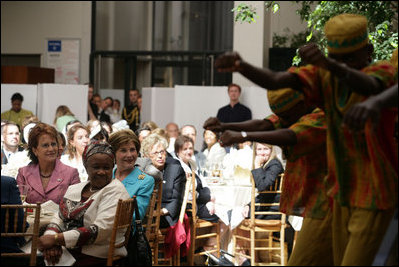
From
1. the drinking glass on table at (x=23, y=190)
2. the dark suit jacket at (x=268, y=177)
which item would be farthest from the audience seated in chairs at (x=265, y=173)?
the drinking glass on table at (x=23, y=190)

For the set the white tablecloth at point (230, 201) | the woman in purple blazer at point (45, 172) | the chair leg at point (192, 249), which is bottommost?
the chair leg at point (192, 249)

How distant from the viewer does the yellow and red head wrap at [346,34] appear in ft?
8.48

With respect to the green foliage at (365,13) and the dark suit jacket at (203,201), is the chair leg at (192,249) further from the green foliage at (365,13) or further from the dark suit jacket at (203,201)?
the green foliage at (365,13)

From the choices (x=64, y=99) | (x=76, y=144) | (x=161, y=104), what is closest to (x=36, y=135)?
(x=76, y=144)

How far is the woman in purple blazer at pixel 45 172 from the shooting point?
496cm

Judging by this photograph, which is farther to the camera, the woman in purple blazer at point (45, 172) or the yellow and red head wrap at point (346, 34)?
the woman in purple blazer at point (45, 172)

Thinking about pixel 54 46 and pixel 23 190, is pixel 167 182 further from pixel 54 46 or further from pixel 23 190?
pixel 54 46

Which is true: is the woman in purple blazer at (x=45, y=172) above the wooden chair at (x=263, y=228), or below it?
above

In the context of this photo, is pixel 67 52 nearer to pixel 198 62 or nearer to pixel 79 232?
pixel 198 62

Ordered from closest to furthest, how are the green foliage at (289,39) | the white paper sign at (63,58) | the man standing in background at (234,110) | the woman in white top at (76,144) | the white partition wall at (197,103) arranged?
1. the woman in white top at (76,144)
2. the man standing in background at (234,110)
3. the white partition wall at (197,103)
4. the green foliage at (289,39)
5. the white paper sign at (63,58)

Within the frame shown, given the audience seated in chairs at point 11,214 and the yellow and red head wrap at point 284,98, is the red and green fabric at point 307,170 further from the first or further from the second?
the audience seated in chairs at point 11,214

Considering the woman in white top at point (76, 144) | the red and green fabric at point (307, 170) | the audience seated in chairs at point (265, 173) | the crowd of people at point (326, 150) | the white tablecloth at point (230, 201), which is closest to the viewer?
the crowd of people at point (326, 150)

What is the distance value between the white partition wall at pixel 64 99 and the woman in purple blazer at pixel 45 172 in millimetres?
7341

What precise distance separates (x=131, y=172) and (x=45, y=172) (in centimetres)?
62
